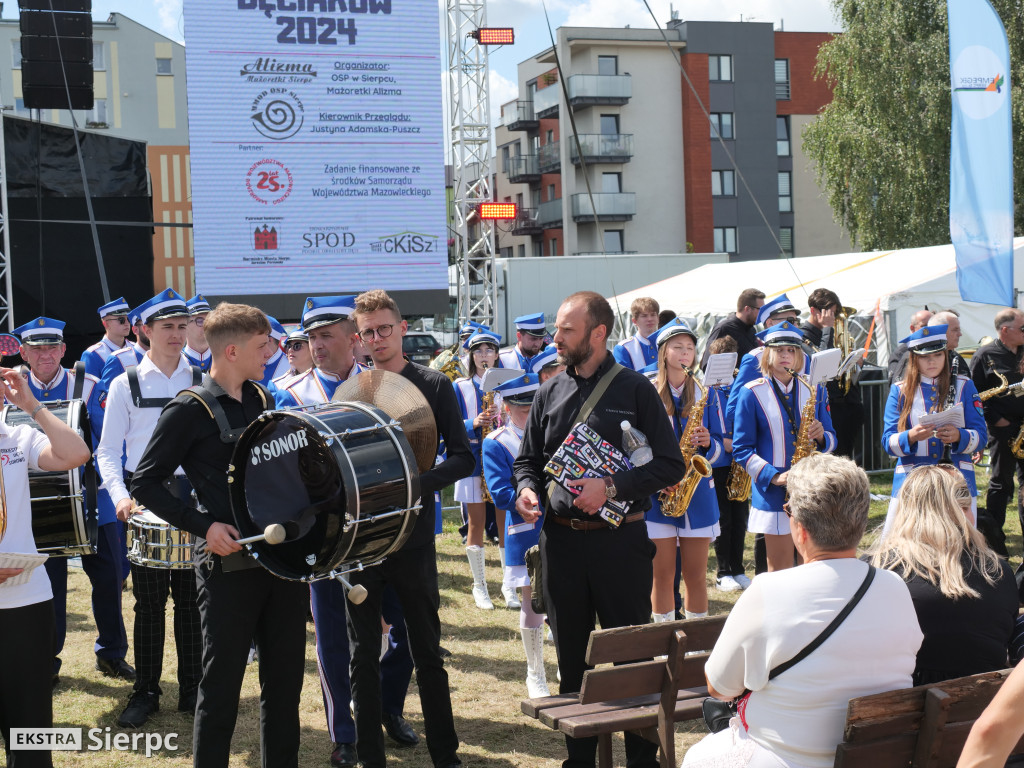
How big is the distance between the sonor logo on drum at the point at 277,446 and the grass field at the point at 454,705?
184cm

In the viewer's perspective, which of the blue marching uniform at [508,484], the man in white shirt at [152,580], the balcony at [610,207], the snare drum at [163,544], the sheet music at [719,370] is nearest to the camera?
the snare drum at [163,544]

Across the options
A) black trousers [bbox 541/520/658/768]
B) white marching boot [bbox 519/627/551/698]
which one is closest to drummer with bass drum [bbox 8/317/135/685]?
white marching boot [bbox 519/627/551/698]

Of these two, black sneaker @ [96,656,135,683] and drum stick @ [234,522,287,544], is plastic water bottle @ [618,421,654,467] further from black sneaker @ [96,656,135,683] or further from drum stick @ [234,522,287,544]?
black sneaker @ [96,656,135,683]

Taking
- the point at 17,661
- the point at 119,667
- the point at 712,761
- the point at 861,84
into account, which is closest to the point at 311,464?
the point at 17,661

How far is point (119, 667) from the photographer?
6.27m

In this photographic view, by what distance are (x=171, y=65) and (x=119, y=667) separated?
36340mm

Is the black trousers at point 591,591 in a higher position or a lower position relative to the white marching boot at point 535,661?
higher

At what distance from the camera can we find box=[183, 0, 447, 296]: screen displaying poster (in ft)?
49.2

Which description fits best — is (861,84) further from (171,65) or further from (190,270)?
(171,65)

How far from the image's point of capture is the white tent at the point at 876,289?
16281mm

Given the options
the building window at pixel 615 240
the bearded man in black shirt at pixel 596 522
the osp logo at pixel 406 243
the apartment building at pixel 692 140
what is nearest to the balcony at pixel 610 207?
the apartment building at pixel 692 140

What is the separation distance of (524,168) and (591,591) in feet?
165

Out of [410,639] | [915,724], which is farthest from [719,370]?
[915,724]

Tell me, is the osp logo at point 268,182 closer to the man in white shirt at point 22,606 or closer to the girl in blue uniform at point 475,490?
the girl in blue uniform at point 475,490
